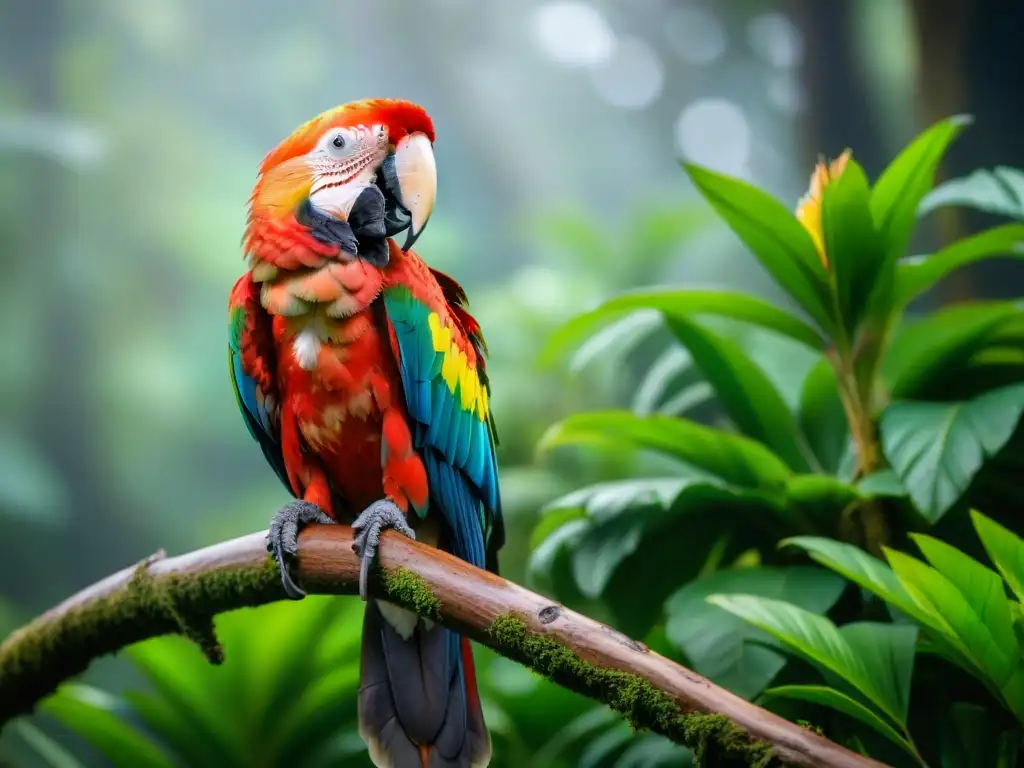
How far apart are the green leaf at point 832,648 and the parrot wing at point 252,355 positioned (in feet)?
2.21

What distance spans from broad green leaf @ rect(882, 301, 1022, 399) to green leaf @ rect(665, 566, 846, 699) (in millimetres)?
382

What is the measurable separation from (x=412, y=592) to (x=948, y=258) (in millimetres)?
1073

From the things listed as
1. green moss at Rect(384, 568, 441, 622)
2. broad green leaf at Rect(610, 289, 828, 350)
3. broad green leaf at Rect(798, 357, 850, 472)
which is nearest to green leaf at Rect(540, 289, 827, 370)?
broad green leaf at Rect(610, 289, 828, 350)

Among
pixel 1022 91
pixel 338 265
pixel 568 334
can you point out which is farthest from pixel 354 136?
pixel 1022 91

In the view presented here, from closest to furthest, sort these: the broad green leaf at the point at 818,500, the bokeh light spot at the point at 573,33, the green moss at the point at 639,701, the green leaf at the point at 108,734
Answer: the green moss at the point at 639,701, the broad green leaf at the point at 818,500, the green leaf at the point at 108,734, the bokeh light spot at the point at 573,33

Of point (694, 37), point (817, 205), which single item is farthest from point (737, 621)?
point (694, 37)

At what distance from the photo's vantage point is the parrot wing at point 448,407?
1104 millimetres

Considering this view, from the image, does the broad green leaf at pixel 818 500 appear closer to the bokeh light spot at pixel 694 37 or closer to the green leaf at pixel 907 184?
the green leaf at pixel 907 184

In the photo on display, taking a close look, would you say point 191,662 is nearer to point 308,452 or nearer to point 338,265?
point 308,452

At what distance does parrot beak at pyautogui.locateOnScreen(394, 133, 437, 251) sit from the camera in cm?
110

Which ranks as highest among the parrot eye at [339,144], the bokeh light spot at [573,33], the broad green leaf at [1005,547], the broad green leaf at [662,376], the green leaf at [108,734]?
the bokeh light spot at [573,33]

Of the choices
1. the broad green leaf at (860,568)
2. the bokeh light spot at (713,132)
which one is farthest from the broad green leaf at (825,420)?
the bokeh light spot at (713,132)

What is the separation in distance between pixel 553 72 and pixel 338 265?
1668 mm

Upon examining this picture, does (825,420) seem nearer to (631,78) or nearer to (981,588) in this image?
(981,588)
